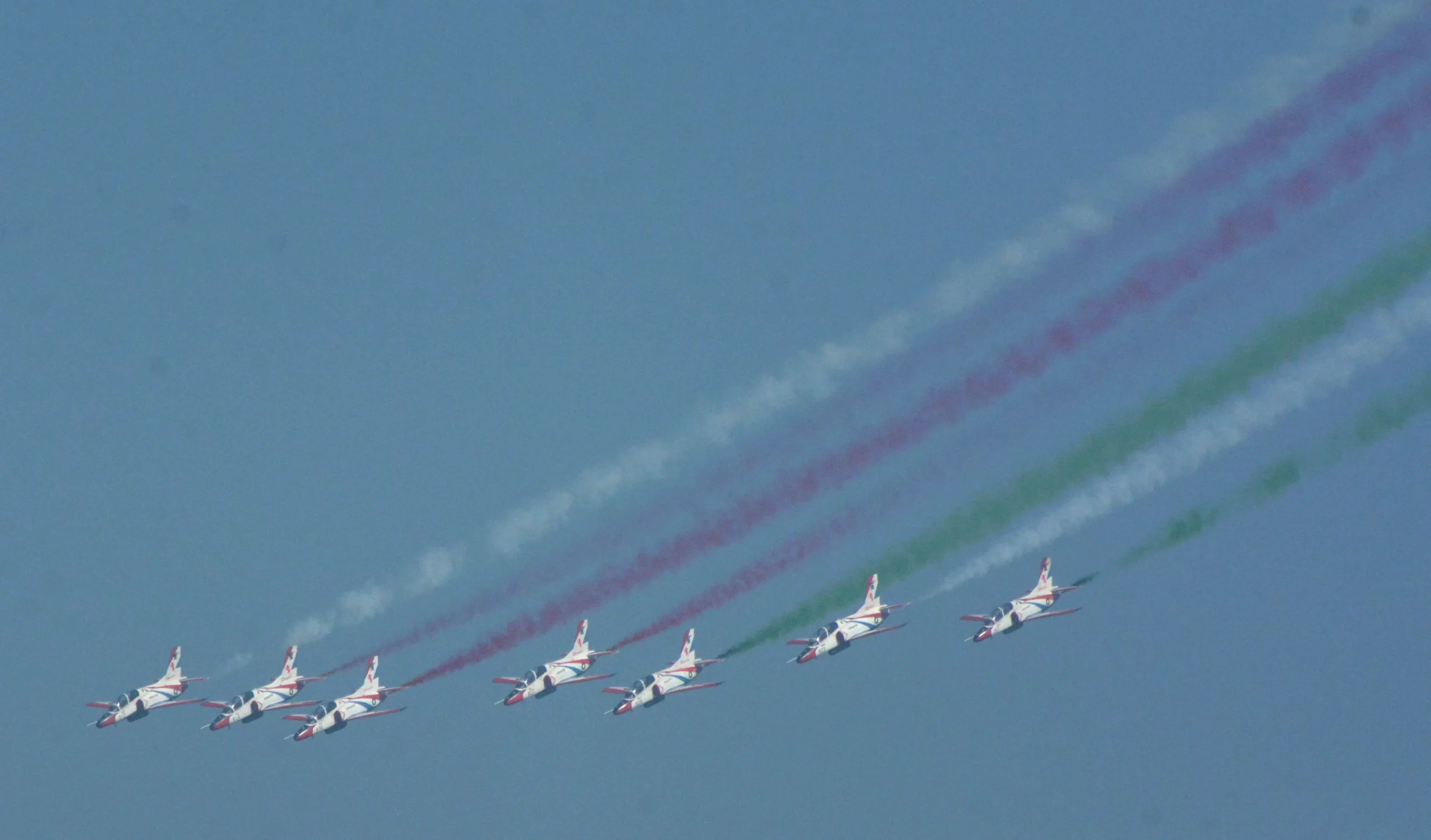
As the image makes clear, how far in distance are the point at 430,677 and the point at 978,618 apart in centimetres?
1594

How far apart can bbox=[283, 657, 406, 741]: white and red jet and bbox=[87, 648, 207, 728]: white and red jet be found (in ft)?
14.2

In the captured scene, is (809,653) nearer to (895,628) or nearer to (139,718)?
(895,628)

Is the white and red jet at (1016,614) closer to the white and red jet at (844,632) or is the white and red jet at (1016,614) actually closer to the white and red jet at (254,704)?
the white and red jet at (844,632)

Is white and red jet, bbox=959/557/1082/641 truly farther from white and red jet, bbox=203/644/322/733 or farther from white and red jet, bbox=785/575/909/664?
white and red jet, bbox=203/644/322/733

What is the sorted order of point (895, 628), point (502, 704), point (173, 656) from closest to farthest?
point (895, 628)
point (502, 704)
point (173, 656)

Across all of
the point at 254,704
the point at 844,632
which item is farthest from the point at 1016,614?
the point at 254,704

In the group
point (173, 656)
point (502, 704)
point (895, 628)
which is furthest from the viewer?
point (173, 656)

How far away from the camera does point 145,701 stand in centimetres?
7519

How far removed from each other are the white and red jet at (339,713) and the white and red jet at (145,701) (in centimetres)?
433

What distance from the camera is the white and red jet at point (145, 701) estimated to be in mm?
74938

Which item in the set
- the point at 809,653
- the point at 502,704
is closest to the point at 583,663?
the point at 502,704

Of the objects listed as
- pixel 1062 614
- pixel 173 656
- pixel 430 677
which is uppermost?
pixel 173 656

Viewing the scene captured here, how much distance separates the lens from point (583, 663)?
71688 millimetres

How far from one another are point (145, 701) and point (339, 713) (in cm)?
719
